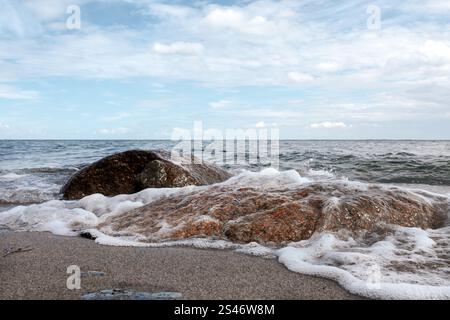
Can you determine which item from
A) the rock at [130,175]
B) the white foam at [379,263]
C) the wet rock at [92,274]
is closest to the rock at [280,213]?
the white foam at [379,263]

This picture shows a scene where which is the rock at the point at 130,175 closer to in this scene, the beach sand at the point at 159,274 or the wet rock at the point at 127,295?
the beach sand at the point at 159,274

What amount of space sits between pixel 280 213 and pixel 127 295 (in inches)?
88.4

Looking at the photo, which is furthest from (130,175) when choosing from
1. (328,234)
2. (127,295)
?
(127,295)

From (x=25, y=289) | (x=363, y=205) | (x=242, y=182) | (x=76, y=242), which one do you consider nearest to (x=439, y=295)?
(x=363, y=205)

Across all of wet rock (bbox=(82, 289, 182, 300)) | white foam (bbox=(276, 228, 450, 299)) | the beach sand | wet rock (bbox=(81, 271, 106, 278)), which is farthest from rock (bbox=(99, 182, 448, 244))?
wet rock (bbox=(82, 289, 182, 300))

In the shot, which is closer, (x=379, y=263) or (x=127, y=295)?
(x=127, y=295)

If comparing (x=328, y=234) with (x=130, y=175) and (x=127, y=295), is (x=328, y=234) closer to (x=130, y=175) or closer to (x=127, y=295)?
(x=127, y=295)

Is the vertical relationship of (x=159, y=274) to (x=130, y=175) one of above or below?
below

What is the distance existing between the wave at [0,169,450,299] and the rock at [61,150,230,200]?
1.38 metres

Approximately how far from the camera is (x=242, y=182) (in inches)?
267

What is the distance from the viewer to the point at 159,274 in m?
3.06

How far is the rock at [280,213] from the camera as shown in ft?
14.1

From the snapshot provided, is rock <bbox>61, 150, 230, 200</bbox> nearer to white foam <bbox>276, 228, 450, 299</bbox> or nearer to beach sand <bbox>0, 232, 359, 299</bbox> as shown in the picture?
beach sand <bbox>0, 232, 359, 299</bbox>
